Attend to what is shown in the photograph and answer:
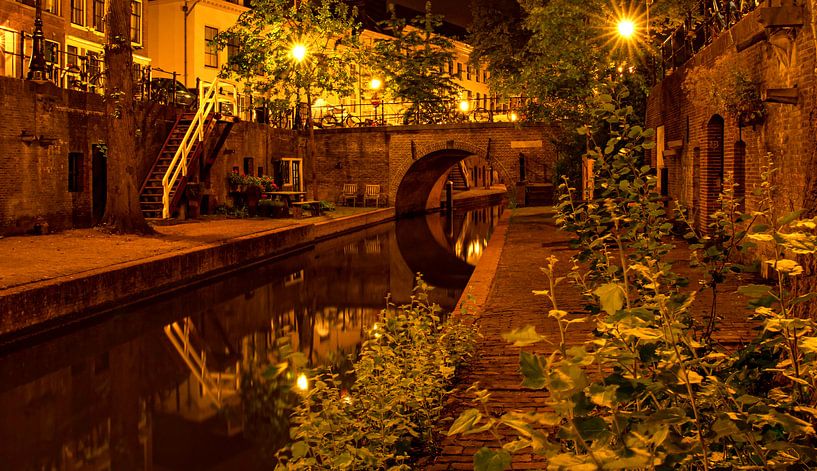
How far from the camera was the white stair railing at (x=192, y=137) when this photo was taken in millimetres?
20281

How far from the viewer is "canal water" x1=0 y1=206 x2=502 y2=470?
22.1 ft

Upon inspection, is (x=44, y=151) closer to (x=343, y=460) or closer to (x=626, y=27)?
(x=626, y=27)

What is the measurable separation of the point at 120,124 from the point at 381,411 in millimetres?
13311

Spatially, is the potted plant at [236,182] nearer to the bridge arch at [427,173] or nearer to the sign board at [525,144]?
the bridge arch at [427,173]

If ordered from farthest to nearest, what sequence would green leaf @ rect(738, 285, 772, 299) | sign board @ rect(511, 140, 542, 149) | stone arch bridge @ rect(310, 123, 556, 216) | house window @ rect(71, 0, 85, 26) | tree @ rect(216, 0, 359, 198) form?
stone arch bridge @ rect(310, 123, 556, 216)
sign board @ rect(511, 140, 542, 149)
tree @ rect(216, 0, 359, 198)
house window @ rect(71, 0, 85, 26)
green leaf @ rect(738, 285, 772, 299)

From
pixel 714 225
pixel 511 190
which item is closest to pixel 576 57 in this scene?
pixel 511 190

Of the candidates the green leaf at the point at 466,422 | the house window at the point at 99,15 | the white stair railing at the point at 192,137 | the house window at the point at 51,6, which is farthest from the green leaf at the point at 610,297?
the house window at the point at 99,15

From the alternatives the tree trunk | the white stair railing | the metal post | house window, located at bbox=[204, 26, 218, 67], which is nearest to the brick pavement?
the tree trunk

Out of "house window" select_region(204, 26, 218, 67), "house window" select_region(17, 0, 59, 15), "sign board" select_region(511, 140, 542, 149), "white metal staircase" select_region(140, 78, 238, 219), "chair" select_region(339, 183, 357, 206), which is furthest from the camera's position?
"house window" select_region(204, 26, 218, 67)

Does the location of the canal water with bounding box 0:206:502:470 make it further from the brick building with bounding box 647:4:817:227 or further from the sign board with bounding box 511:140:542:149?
the sign board with bounding box 511:140:542:149

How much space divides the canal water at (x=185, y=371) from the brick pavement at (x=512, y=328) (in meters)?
1.40

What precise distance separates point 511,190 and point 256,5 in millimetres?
11323

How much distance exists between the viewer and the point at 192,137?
2181cm

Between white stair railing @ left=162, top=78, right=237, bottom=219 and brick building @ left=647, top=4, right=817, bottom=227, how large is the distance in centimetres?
1188
